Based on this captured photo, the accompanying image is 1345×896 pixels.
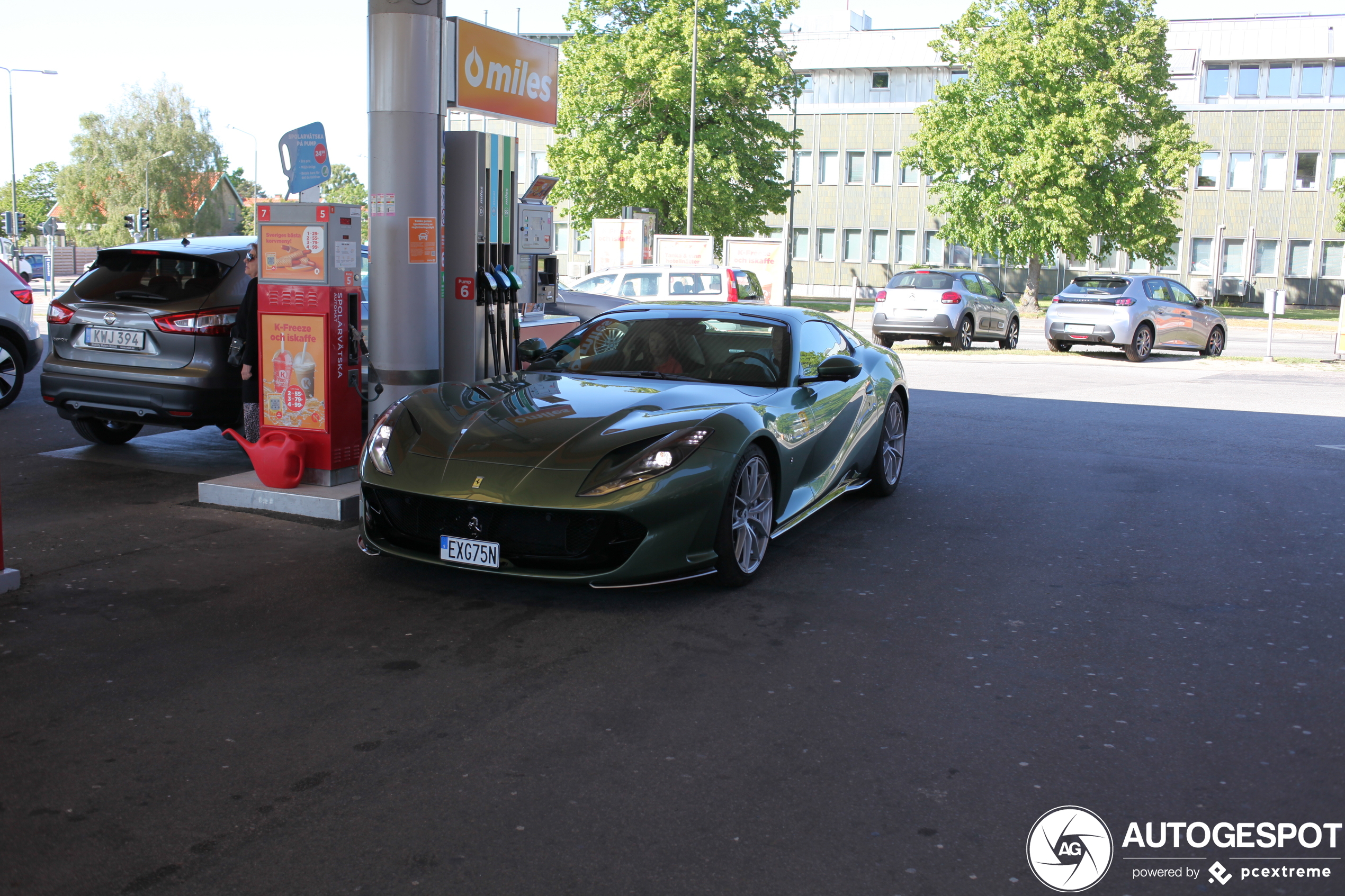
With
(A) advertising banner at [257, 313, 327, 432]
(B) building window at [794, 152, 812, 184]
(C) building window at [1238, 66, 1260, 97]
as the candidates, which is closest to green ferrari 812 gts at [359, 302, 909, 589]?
(A) advertising banner at [257, 313, 327, 432]

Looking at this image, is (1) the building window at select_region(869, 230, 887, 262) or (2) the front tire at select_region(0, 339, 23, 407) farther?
(1) the building window at select_region(869, 230, 887, 262)

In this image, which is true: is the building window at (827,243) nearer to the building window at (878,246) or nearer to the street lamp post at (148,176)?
the building window at (878,246)

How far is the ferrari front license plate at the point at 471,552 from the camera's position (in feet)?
17.5

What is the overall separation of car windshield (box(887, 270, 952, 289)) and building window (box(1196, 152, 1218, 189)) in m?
39.5

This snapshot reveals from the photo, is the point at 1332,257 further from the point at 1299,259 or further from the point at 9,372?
the point at 9,372

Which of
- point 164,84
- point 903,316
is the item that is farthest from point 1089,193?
point 164,84

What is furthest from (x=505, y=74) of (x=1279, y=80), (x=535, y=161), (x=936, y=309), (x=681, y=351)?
(x=1279, y=80)

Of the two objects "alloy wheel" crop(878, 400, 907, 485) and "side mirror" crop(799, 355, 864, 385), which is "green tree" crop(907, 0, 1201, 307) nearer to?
"alloy wheel" crop(878, 400, 907, 485)

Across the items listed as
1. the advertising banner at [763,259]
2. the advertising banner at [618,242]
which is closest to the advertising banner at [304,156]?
the advertising banner at [763,259]

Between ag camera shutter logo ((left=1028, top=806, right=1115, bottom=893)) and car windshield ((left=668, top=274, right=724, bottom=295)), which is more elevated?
car windshield ((left=668, top=274, right=724, bottom=295))

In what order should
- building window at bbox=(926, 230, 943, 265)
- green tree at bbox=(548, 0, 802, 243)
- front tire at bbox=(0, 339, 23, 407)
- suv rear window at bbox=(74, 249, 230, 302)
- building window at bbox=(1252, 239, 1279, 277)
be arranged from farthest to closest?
building window at bbox=(926, 230, 943, 265) → building window at bbox=(1252, 239, 1279, 277) → green tree at bbox=(548, 0, 802, 243) → front tire at bbox=(0, 339, 23, 407) → suv rear window at bbox=(74, 249, 230, 302)

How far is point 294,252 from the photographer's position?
7.52 metres

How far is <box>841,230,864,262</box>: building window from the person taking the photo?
201 feet

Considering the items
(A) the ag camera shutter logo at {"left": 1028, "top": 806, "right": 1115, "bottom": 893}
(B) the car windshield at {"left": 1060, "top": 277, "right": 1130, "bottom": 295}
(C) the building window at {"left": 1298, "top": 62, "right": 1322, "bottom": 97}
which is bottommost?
(A) the ag camera shutter logo at {"left": 1028, "top": 806, "right": 1115, "bottom": 893}
